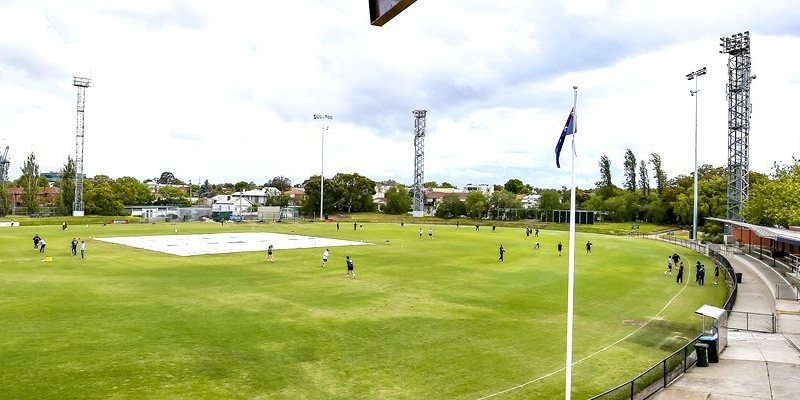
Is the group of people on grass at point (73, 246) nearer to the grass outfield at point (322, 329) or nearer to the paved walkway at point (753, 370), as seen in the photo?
the grass outfield at point (322, 329)

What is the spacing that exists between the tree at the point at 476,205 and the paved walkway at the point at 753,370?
321 ft

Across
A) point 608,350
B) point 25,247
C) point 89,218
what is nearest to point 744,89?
point 608,350

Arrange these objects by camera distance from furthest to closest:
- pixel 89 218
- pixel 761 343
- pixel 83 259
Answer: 1. pixel 89 218
2. pixel 83 259
3. pixel 761 343

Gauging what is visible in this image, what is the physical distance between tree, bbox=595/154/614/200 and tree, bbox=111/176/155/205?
11436cm

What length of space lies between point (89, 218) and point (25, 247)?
53593 millimetres

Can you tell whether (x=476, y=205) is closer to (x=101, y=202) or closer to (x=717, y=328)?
(x=101, y=202)

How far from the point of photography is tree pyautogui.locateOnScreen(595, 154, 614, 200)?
128000 mm

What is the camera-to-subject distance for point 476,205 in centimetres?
12356

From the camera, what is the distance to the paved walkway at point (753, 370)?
46.3ft

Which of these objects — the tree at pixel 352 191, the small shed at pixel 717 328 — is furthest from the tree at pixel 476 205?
the small shed at pixel 717 328

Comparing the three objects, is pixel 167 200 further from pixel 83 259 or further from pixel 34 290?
pixel 34 290

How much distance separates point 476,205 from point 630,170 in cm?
3995

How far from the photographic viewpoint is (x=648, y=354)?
18109 millimetres

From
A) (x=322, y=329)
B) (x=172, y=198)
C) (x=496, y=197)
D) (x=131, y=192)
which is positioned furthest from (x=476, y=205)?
(x=322, y=329)
